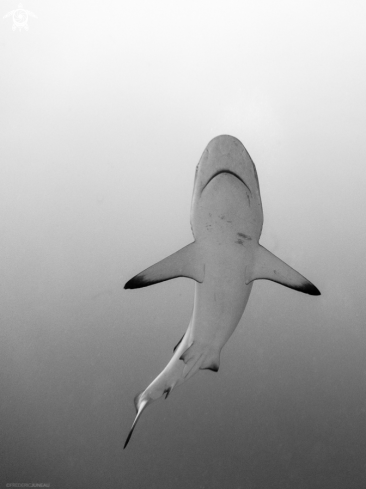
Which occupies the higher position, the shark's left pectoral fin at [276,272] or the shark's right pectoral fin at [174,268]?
the shark's left pectoral fin at [276,272]

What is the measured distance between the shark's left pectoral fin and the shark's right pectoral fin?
0.55 m

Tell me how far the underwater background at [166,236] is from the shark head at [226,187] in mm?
6317

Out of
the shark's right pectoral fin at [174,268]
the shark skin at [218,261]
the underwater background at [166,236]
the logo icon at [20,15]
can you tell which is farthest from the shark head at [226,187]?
the logo icon at [20,15]

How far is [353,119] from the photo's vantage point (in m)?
8.27

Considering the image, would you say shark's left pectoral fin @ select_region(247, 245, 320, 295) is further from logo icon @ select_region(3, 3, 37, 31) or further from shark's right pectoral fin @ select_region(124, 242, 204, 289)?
logo icon @ select_region(3, 3, 37, 31)

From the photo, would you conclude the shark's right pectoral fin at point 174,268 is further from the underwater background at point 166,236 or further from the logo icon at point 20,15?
the logo icon at point 20,15

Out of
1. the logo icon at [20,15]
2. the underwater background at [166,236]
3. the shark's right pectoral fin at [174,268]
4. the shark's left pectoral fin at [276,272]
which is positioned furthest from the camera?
the underwater background at [166,236]

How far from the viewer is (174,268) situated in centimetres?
327

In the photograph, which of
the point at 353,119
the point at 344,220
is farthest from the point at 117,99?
the point at 344,220

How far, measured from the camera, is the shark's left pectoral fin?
127 inches

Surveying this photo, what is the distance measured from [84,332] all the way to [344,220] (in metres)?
9.41

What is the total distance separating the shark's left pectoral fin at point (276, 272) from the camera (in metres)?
3.23

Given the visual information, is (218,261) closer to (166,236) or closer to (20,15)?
(166,236)

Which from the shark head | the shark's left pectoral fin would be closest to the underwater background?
the shark's left pectoral fin
